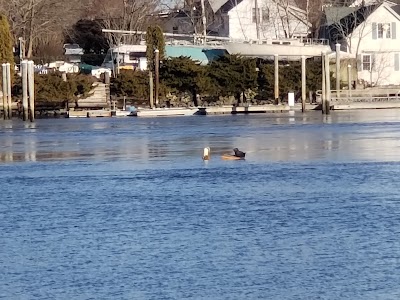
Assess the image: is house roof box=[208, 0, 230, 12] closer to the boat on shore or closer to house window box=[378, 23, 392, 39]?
house window box=[378, 23, 392, 39]

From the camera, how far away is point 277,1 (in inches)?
3228

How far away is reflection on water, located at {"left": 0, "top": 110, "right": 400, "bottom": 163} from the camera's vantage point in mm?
37875

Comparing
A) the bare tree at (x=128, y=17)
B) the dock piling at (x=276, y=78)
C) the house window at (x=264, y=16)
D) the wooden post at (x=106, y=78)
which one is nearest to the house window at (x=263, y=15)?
the house window at (x=264, y=16)

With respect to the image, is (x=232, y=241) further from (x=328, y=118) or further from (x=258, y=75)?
(x=258, y=75)

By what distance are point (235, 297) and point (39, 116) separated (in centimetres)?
4994

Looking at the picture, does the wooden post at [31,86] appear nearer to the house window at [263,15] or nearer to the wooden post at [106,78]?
the wooden post at [106,78]

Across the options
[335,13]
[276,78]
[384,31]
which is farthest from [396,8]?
[276,78]

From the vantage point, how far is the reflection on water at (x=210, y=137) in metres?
37.9

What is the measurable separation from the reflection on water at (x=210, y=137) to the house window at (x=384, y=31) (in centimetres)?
1618

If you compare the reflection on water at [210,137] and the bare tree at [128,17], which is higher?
the bare tree at [128,17]

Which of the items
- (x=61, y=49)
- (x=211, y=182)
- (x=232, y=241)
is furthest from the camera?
(x=61, y=49)

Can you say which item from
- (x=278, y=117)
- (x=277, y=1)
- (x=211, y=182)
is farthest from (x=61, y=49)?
(x=211, y=182)

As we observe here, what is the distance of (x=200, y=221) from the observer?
22.4 meters

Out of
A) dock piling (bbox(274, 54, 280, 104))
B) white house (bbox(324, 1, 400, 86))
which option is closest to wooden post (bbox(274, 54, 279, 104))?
dock piling (bbox(274, 54, 280, 104))
